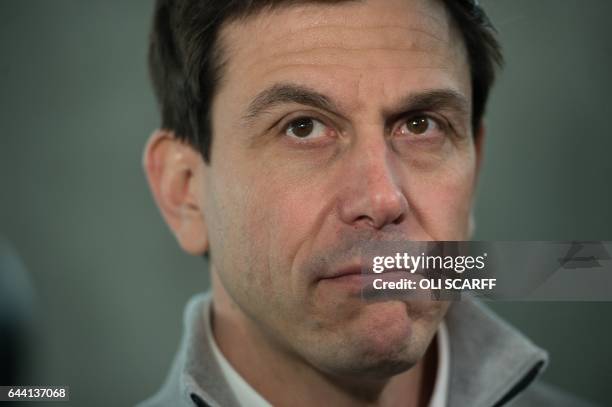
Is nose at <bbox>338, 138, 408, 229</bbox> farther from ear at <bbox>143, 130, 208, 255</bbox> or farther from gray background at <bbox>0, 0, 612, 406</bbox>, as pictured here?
gray background at <bbox>0, 0, 612, 406</bbox>

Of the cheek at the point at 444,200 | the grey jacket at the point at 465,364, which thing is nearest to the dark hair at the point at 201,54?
the cheek at the point at 444,200

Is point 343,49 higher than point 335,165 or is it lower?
higher

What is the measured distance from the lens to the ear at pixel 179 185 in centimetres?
144

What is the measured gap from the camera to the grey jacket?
4.36 feet

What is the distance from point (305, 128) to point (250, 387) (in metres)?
0.44

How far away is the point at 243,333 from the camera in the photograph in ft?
4.58

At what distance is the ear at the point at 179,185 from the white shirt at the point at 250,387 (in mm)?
173

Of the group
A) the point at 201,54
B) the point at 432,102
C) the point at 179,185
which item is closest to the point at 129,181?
the point at 179,185

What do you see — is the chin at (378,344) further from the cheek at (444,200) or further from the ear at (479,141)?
the ear at (479,141)

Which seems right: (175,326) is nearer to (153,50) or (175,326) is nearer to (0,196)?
(0,196)

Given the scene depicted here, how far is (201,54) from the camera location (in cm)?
136

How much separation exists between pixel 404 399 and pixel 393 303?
265 mm

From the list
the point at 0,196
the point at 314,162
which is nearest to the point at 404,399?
the point at 314,162

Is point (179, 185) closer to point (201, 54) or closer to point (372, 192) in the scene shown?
point (201, 54)
